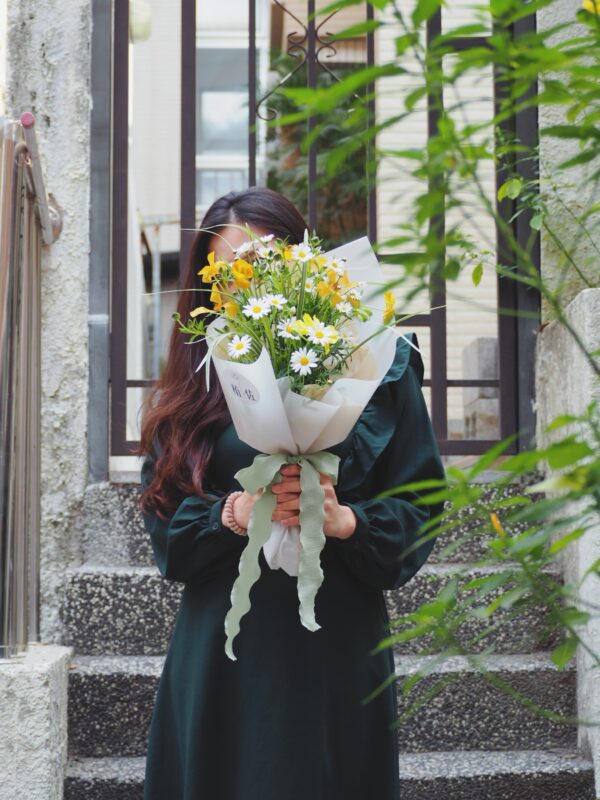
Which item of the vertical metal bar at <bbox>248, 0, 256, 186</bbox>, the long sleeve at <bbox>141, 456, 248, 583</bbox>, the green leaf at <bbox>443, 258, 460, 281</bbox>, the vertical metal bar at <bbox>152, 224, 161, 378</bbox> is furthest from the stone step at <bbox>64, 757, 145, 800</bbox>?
the vertical metal bar at <bbox>152, 224, 161, 378</bbox>

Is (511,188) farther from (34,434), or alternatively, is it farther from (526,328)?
(34,434)

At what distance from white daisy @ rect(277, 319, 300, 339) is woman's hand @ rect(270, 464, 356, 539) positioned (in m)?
0.28

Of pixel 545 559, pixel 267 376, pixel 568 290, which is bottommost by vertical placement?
pixel 545 559

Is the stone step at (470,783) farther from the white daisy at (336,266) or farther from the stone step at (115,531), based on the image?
the white daisy at (336,266)

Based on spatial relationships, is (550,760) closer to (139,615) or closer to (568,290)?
(139,615)

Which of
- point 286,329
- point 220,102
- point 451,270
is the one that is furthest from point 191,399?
point 220,102

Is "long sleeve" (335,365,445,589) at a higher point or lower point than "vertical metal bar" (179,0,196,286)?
lower

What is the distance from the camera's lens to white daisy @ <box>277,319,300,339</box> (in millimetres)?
1917

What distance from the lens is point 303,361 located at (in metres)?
1.94

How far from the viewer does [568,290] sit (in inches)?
150

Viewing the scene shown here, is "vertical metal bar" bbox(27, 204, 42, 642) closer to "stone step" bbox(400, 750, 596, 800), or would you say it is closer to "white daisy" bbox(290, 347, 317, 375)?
"stone step" bbox(400, 750, 596, 800)

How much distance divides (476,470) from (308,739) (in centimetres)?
143

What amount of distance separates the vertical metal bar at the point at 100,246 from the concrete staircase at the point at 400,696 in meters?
0.19

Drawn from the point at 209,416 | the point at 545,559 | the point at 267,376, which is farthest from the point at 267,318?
the point at 545,559
